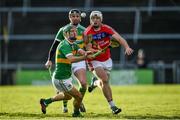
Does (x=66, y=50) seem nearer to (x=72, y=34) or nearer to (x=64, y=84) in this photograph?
(x=72, y=34)

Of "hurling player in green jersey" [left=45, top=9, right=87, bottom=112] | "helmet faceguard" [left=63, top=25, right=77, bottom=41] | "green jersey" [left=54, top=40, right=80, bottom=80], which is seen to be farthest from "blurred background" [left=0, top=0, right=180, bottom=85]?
"helmet faceguard" [left=63, top=25, right=77, bottom=41]

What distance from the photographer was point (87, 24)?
4153 centimetres

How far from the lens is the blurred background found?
40406 millimetres

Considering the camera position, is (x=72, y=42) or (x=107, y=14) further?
(x=107, y=14)

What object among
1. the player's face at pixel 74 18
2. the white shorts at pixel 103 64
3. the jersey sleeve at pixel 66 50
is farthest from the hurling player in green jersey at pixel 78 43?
the jersey sleeve at pixel 66 50

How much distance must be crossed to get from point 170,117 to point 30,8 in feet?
105

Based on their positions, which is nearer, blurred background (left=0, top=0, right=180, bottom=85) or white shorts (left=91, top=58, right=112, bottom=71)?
white shorts (left=91, top=58, right=112, bottom=71)

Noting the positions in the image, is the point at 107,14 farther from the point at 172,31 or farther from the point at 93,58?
the point at 93,58

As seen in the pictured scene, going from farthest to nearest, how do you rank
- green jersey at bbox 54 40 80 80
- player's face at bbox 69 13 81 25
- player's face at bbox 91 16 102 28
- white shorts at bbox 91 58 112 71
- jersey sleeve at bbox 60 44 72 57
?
white shorts at bbox 91 58 112 71, player's face at bbox 91 16 102 28, player's face at bbox 69 13 81 25, green jersey at bbox 54 40 80 80, jersey sleeve at bbox 60 44 72 57

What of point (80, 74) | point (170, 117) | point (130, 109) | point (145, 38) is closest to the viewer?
point (170, 117)

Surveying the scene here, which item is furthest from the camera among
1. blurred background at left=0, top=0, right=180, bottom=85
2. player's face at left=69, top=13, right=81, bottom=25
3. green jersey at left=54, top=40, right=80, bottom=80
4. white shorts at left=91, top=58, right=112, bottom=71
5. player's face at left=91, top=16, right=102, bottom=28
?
blurred background at left=0, top=0, right=180, bottom=85

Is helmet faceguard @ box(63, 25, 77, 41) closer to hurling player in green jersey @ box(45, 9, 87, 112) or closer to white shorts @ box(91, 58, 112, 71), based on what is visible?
hurling player in green jersey @ box(45, 9, 87, 112)

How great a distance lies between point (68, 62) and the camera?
14.0 m

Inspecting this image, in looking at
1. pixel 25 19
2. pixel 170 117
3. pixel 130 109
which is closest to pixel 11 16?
pixel 25 19
